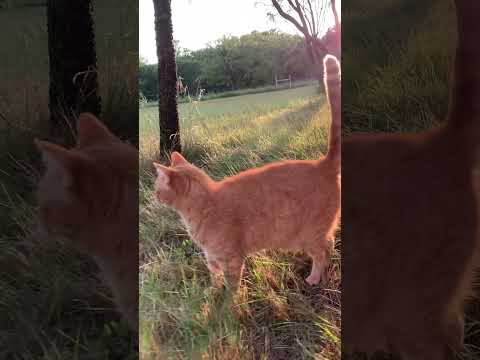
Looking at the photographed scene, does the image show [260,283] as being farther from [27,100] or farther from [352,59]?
[27,100]

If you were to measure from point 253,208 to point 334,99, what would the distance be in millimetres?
376

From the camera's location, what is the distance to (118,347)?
2.98 feet

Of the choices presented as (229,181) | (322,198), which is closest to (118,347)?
(229,181)

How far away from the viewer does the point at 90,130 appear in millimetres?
905

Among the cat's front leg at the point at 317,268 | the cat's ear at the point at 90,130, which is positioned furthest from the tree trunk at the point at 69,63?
the cat's front leg at the point at 317,268

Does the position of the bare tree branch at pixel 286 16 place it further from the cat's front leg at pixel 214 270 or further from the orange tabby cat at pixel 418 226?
the cat's front leg at pixel 214 270

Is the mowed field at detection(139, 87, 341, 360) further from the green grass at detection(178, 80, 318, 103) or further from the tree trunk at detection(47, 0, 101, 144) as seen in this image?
the tree trunk at detection(47, 0, 101, 144)

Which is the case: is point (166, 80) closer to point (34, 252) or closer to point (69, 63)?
point (69, 63)

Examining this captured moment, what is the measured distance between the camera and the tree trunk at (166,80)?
44.8 inches

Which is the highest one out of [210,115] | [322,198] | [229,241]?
[210,115]

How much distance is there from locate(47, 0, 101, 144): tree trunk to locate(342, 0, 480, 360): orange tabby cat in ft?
1.90

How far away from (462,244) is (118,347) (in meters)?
0.75

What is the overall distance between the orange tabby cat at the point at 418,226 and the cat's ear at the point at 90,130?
530 mm

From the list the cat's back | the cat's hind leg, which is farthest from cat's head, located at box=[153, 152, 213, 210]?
the cat's back
